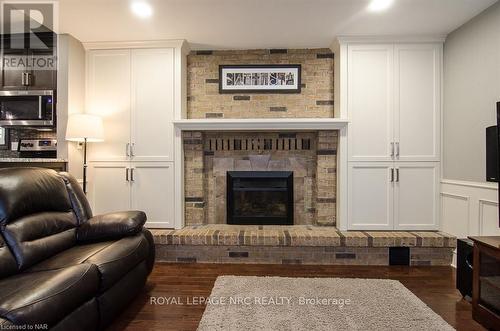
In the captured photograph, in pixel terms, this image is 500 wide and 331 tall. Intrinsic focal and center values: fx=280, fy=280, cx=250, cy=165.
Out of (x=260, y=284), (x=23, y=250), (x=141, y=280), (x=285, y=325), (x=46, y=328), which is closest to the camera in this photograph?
(x=46, y=328)

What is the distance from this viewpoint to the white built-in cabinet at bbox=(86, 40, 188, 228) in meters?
3.39

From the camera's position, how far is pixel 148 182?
3406 millimetres

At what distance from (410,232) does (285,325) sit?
6.91 feet

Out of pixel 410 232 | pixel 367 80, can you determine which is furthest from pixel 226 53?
pixel 410 232

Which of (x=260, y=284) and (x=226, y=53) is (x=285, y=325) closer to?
(x=260, y=284)

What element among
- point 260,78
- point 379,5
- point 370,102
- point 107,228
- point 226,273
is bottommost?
point 226,273

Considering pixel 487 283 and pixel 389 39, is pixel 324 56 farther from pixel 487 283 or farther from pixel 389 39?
pixel 487 283

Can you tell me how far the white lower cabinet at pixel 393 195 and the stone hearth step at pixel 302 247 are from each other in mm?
141

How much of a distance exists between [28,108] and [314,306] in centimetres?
363

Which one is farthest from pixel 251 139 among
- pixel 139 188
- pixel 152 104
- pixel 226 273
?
pixel 226 273

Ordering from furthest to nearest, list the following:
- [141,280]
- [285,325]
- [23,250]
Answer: [141,280] < [285,325] < [23,250]

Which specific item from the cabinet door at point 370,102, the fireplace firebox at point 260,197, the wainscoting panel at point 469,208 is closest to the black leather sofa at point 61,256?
the fireplace firebox at point 260,197

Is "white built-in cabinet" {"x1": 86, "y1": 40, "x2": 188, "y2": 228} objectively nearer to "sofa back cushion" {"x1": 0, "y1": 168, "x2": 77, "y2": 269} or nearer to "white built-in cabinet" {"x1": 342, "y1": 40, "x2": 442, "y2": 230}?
"sofa back cushion" {"x1": 0, "y1": 168, "x2": 77, "y2": 269}

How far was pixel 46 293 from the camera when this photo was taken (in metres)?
1.36
